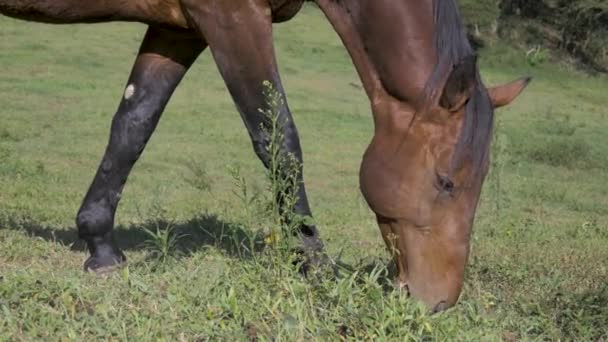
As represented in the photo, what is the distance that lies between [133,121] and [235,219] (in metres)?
1.60

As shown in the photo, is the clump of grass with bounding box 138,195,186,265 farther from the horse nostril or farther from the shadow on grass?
the horse nostril

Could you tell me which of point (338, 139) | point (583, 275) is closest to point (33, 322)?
point (583, 275)

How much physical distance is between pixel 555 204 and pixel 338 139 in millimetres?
3903

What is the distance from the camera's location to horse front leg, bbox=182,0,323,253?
416cm

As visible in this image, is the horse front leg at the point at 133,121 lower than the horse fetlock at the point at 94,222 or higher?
higher

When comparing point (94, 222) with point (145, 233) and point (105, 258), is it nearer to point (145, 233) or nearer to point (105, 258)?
point (105, 258)

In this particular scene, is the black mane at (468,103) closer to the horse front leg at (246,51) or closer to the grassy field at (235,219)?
the grassy field at (235,219)

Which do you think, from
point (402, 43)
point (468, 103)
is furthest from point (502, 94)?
point (402, 43)

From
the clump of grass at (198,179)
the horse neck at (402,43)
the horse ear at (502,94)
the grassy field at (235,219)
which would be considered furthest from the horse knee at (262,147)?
the clump of grass at (198,179)

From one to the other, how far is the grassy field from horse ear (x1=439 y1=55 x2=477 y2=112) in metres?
0.73

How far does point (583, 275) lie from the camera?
15.6 ft

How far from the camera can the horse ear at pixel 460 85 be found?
356 centimetres

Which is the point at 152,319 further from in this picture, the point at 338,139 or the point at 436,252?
the point at 338,139

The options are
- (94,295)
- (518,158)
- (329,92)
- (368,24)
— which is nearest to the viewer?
(94,295)
